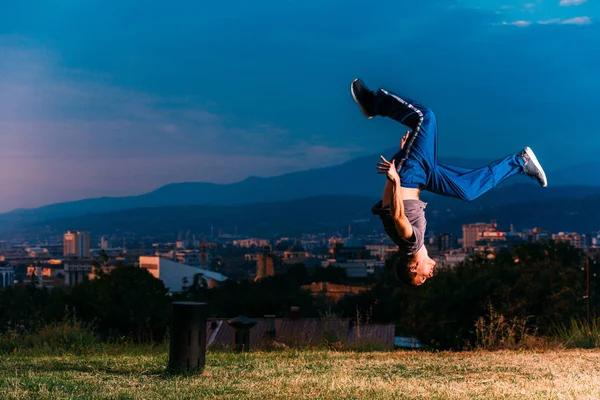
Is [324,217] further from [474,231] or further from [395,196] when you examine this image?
[395,196]

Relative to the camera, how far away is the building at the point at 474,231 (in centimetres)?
10388

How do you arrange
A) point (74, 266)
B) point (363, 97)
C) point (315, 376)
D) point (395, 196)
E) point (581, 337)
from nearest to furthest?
point (395, 196), point (315, 376), point (363, 97), point (581, 337), point (74, 266)

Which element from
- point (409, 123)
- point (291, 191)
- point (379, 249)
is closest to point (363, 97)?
point (409, 123)

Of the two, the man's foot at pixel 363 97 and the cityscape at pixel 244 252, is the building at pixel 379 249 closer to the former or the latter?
the cityscape at pixel 244 252

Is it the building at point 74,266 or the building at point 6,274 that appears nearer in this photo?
the building at point 6,274

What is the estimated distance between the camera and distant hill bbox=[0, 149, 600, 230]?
117m

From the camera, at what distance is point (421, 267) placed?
8234mm

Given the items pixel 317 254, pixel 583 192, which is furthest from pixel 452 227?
pixel 583 192

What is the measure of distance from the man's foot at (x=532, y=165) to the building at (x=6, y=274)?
239ft

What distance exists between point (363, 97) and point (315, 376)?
3226 mm

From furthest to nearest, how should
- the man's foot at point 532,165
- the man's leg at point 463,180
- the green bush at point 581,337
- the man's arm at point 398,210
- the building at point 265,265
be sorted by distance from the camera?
the building at point 265,265 → the green bush at point 581,337 → the man's foot at point 532,165 → the man's leg at point 463,180 → the man's arm at point 398,210

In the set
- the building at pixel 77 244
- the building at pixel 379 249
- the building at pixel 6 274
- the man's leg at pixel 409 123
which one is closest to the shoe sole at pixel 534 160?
the man's leg at pixel 409 123

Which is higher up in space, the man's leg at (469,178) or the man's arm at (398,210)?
the man's leg at (469,178)

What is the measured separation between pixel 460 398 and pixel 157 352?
616 centimetres
